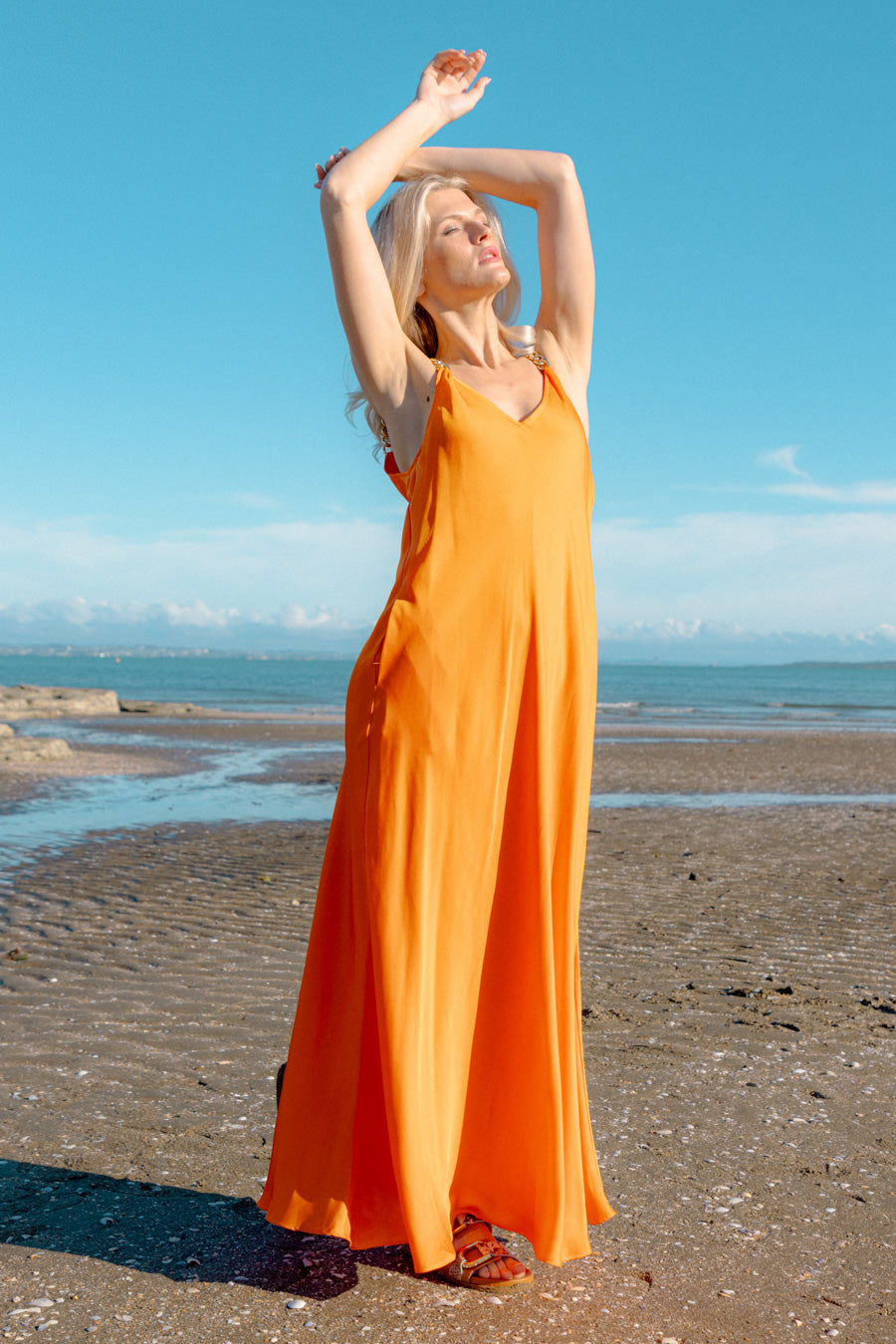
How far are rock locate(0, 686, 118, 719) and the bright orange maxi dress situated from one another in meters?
28.6

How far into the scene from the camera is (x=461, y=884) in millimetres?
2369

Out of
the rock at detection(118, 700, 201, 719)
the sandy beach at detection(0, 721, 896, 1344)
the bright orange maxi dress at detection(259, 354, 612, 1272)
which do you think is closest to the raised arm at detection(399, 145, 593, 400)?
the bright orange maxi dress at detection(259, 354, 612, 1272)

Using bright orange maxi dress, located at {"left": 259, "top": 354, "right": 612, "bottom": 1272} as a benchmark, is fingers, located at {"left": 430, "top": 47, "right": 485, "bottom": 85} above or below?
above

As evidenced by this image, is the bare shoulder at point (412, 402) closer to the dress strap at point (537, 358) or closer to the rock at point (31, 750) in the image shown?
the dress strap at point (537, 358)

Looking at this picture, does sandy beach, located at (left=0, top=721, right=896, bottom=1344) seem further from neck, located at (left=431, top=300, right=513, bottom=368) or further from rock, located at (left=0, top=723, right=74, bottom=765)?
rock, located at (left=0, top=723, right=74, bottom=765)

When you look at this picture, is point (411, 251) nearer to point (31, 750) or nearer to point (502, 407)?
point (502, 407)

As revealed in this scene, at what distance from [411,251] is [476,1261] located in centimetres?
230

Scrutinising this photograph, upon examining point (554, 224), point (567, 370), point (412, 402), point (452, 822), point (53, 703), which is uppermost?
point (554, 224)

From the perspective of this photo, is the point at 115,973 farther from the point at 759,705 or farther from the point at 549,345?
the point at 759,705

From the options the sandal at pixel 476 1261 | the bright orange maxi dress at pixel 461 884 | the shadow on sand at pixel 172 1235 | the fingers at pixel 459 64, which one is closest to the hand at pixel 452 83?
the fingers at pixel 459 64

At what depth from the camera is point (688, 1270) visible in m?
2.67

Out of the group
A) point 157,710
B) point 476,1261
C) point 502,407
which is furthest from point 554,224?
point 157,710

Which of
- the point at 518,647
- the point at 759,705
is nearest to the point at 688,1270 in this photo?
the point at 518,647

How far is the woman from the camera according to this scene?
232 centimetres
